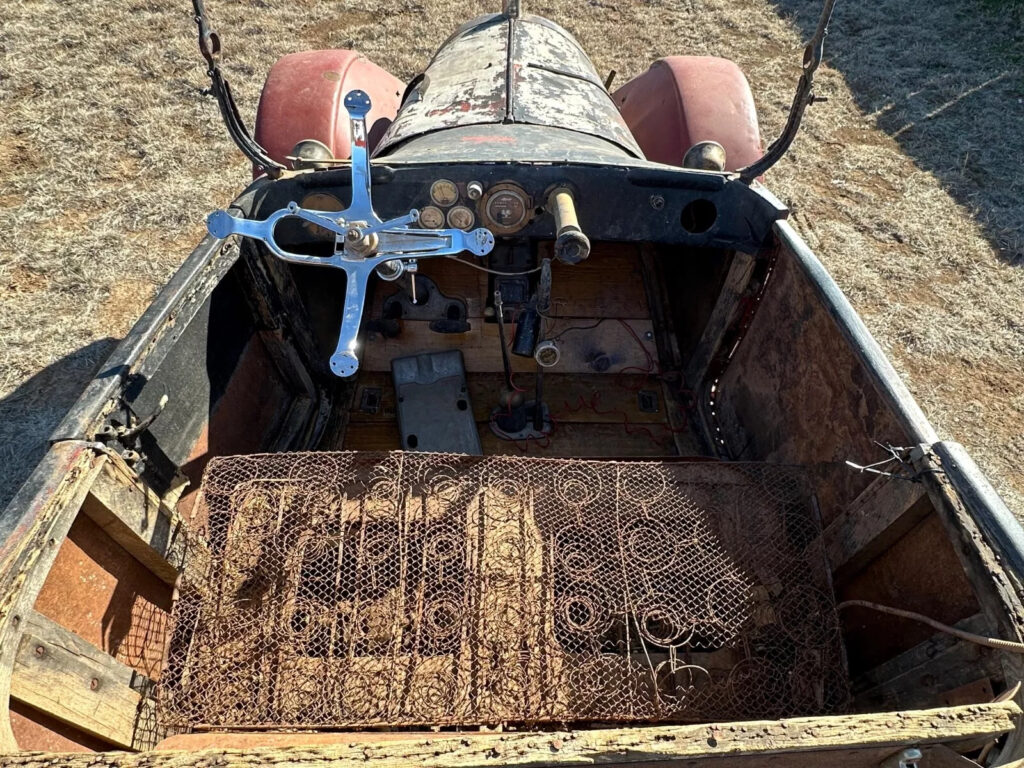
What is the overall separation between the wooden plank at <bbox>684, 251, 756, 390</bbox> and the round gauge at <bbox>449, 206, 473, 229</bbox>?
4.45 feet

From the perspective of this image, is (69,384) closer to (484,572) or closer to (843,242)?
(484,572)

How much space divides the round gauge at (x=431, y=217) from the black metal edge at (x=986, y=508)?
81.9 inches

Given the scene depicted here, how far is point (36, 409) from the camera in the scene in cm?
425

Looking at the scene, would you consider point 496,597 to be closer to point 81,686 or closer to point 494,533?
point 494,533

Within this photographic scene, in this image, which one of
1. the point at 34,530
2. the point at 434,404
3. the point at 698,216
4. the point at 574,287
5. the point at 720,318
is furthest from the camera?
the point at 574,287

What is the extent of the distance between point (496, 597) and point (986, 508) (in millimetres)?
1568

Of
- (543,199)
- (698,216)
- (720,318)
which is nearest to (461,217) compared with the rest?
(543,199)

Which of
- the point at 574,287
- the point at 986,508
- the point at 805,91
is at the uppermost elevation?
the point at 574,287

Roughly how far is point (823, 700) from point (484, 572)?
125cm

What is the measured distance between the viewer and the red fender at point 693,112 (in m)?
4.10

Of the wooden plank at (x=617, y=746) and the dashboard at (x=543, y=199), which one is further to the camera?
the dashboard at (x=543, y=199)

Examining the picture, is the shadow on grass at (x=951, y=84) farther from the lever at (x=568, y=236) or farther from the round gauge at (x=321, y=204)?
the round gauge at (x=321, y=204)

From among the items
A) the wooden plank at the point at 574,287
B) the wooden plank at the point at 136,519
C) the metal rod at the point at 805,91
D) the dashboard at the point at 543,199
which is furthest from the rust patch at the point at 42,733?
the metal rod at the point at 805,91

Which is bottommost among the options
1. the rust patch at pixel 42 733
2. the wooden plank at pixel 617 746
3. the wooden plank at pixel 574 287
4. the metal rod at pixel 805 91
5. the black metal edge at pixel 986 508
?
the wooden plank at pixel 617 746
